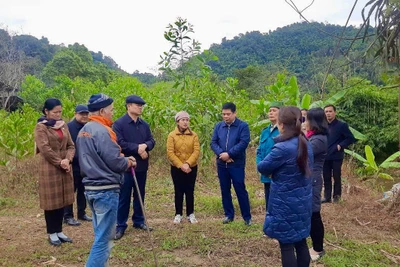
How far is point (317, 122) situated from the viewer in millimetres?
3586

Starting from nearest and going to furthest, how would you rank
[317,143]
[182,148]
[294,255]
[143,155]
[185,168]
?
[294,255], [317,143], [143,155], [185,168], [182,148]

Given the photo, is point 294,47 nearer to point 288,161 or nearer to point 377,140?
point 377,140

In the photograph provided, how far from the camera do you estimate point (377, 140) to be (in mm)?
12023

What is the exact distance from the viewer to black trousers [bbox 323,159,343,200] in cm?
600

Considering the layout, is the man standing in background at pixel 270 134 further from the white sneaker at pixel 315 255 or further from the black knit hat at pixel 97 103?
the black knit hat at pixel 97 103

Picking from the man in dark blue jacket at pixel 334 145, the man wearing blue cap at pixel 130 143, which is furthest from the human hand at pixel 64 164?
the man in dark blue jacket at pixel 334 145

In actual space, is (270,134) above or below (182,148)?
above

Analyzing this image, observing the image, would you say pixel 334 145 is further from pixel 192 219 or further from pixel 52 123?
pixel 52 123

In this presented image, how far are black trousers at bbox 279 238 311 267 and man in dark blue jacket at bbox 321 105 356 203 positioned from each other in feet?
10.1

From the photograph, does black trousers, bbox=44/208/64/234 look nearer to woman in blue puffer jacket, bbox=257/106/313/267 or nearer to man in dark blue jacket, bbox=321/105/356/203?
woman in blue puffer jacket, bbox=257/106/313/267

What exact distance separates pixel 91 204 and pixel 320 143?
2164 mm

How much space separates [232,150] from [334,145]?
2.11m

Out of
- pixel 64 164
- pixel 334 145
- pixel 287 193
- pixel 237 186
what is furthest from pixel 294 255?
pixel 334 145

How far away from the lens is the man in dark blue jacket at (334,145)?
5879 millimetres
